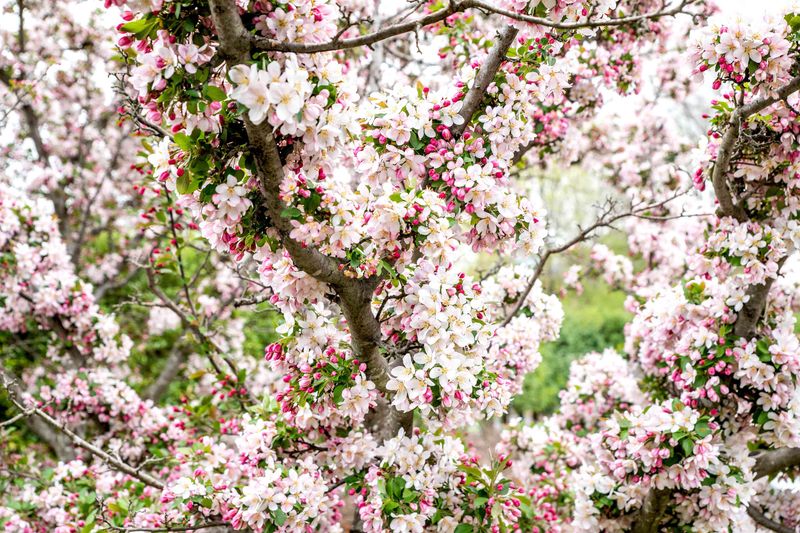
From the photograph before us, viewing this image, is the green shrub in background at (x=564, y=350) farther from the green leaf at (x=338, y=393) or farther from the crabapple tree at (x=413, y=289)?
the green leaf at (x=338, y=393)

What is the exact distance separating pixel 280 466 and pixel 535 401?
1091 centimetres

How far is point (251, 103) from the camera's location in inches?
72.4

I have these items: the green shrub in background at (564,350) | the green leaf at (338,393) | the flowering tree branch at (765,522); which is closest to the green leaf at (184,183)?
the green leaf at (338,393)

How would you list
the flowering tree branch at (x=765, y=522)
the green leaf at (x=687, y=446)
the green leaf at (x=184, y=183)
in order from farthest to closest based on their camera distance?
1. the flowering tree branch at (x=765, y=522)
2. the green leaf at (x=687, y=446)
3. the green leaf at (x=184, y=183)

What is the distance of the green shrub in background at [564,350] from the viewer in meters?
13.0

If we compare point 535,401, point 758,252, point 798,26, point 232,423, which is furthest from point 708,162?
point 535,401

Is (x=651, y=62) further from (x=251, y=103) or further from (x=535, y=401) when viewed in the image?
(x=535, y=401)

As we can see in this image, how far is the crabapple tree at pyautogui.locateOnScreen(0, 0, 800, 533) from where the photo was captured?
2.11m

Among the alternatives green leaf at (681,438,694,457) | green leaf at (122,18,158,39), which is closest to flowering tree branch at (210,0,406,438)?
green leaf at (122,18,158,39)

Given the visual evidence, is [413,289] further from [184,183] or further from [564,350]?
[564,350]

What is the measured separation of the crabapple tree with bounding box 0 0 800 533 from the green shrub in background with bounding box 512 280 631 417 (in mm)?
7835

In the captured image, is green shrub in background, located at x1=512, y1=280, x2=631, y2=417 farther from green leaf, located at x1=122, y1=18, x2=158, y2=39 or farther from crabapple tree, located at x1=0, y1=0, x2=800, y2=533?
green leaf, located at x1=122, y1=18, x2=158, y2=39

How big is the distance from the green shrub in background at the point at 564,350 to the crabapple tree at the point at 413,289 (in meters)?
7.83

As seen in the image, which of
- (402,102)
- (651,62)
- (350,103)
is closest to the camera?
(350,103)
